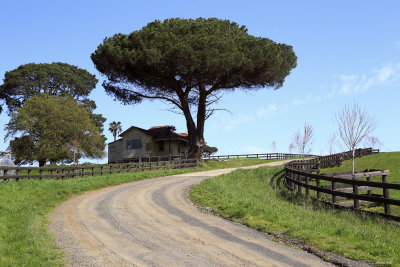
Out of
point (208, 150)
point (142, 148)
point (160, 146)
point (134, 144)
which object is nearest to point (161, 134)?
point (160, 146)

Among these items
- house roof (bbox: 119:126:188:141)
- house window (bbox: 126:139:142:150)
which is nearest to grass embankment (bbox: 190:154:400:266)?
house roof (bbox: 119:126:188:141)

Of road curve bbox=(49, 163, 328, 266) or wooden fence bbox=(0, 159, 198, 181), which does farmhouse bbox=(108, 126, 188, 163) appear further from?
road curve bbox=(49, 163, 328, 266)

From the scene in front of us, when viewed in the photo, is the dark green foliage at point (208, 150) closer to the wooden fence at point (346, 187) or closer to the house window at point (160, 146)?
the house window at point (160, 146)

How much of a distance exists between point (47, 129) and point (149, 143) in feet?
50.5

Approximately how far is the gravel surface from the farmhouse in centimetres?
4028

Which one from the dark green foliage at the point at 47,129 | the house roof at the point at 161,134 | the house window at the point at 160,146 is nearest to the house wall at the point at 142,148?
the house window at the point at 160,146

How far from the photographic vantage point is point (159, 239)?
9328 millimetres

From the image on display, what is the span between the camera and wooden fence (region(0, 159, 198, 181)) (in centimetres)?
2141

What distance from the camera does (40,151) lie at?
148 feet

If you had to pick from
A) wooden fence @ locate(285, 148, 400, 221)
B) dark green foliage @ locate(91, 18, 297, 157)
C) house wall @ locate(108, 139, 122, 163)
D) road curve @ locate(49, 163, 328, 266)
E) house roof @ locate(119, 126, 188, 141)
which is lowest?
road curve @ locate(49, 163, 328, 266)

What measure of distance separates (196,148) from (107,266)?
1470 inches

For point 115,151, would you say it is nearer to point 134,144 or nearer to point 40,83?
point 134,144

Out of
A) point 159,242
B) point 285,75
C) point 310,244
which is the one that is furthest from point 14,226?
point 285,75

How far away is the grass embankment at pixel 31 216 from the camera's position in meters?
8.01
